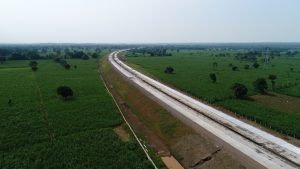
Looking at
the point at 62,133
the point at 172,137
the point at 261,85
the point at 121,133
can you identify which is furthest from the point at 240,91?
the point at 62,133

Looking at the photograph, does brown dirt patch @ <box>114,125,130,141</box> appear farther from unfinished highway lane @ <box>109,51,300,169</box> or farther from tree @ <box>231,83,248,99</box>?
tree @ <box>231,83,248,99</box>

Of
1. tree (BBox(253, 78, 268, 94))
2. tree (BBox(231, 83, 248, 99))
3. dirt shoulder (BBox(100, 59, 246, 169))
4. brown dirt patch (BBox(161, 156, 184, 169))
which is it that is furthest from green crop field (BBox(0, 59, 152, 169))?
tree (BBox(253, 78, 268, 94))

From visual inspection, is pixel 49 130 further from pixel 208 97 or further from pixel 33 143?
pixel 208 97

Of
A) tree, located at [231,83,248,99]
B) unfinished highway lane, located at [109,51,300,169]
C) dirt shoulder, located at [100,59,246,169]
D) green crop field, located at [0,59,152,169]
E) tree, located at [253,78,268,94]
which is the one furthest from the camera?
tree, located at [253,78,268,94]

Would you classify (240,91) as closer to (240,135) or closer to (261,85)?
(261,85)

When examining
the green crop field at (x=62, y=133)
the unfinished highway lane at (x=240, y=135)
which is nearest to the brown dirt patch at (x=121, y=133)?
the green crop field at (x=62, y=133)

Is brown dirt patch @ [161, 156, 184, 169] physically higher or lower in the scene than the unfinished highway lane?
lower
